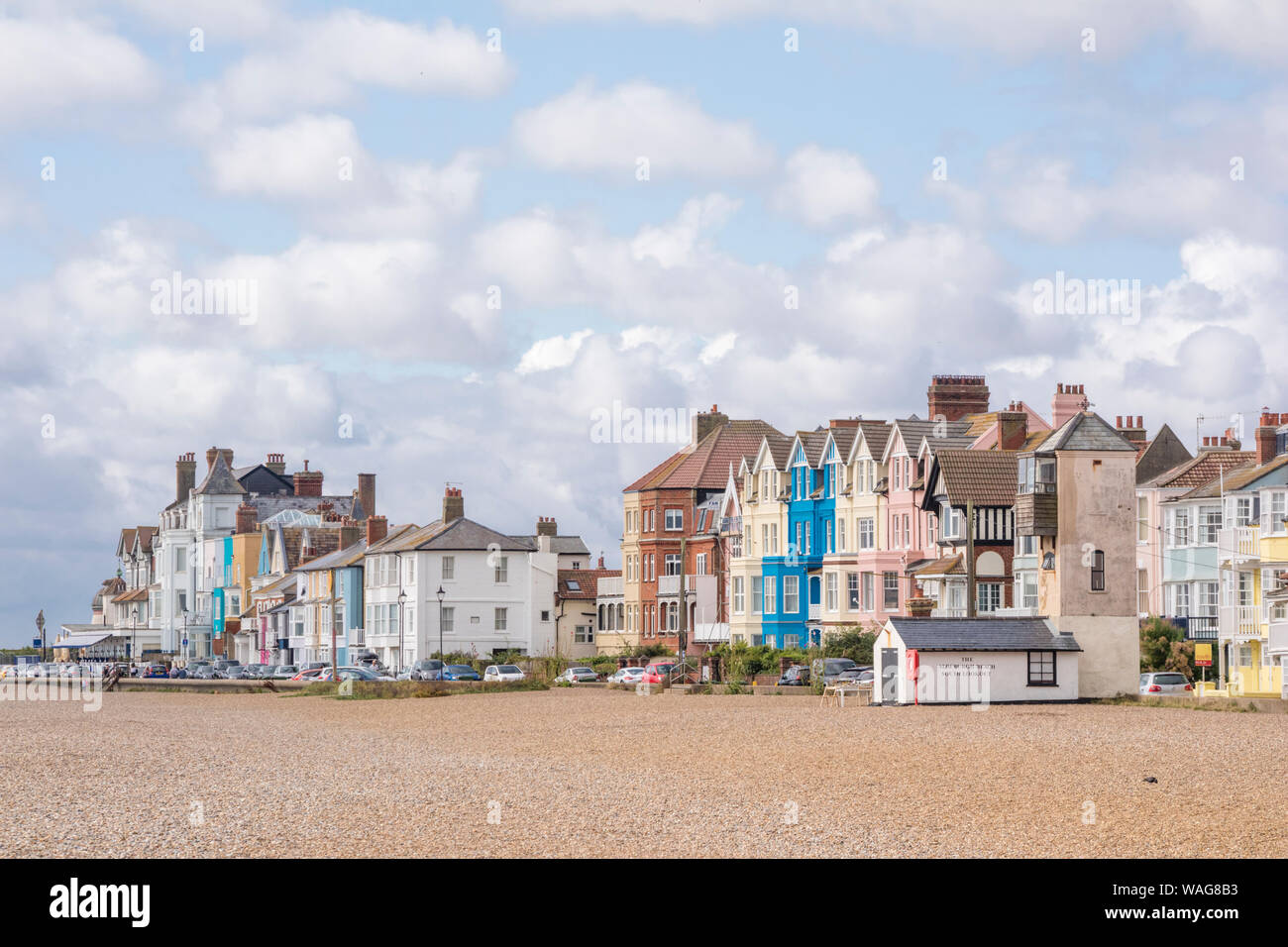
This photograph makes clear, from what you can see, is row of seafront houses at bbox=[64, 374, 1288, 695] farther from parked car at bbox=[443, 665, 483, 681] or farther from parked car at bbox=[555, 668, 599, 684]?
parked car at bbox=[443, 665, 483, 681]

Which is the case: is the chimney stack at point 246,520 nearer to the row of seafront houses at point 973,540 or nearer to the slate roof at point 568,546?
the slate roof at point 568,546

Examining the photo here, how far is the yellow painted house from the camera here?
4941cm

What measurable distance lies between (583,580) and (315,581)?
17.6 meters

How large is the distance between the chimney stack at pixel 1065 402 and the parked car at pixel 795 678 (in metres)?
13.6

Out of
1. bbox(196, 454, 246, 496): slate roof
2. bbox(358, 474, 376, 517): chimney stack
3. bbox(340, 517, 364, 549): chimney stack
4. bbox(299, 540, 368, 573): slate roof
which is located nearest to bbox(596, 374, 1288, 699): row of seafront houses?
bbox(299, 540, 368, 573): slate roof

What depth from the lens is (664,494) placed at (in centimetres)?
8206

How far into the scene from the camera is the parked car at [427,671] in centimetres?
6888

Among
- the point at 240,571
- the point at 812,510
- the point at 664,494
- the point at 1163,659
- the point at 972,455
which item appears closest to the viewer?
the point at 1163,659

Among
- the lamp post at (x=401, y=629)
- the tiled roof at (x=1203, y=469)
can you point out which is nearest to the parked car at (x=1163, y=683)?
the tiled roof at (x=1203, y=469)

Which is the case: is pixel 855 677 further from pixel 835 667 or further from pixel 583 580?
pixel 583 580

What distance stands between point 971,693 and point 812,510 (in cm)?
2687

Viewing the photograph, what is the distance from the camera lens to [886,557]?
65.6m
